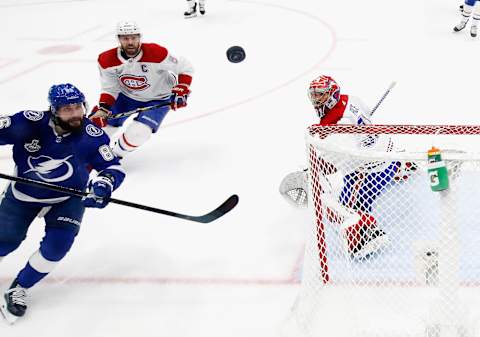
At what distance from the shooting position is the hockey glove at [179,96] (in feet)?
11.9

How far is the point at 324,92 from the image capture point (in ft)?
8.84

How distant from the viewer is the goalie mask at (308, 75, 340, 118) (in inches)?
106

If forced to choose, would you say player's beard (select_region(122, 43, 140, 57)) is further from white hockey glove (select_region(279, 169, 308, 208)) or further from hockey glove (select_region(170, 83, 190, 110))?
white hockey glove (select_region(279, 169, 308, 208))

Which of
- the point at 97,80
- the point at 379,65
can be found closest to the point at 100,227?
the point at 97,80

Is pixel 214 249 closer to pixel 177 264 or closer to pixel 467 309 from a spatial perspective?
pixel 177 264

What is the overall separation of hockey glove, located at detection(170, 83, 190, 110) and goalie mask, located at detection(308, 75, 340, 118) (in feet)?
3.57

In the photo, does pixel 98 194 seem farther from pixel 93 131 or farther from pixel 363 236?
pixel 363 236

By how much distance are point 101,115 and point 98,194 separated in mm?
1329

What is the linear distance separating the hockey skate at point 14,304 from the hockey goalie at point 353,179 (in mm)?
1162

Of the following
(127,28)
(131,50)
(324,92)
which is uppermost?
(324,92)

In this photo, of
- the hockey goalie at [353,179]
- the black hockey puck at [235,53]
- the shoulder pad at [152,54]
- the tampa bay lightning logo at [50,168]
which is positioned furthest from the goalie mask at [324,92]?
the black hockey puck at [235,53]

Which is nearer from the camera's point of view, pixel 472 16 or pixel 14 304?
pixel 14 304

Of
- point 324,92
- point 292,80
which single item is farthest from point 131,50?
point 292,80

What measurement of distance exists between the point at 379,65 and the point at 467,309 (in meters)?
3.68
